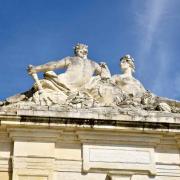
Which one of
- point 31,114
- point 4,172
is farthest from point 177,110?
point 4,172

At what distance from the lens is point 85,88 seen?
13648 mm

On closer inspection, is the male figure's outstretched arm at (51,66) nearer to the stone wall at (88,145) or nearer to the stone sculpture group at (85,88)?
the stone sculpture group at (85,88)

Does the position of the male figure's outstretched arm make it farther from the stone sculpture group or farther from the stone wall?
the stone wall

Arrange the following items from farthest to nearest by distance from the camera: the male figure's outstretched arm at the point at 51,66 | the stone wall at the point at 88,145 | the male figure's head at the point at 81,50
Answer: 1. the male figure's head at the point at 81,50
2. the male figure's outstretched arm at the point at 51,66
3. the stone wall at the point at 88,145

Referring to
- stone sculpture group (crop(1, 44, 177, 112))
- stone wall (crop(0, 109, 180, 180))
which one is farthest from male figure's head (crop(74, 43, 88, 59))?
stone wall (crop(0, 109, 180, 180))

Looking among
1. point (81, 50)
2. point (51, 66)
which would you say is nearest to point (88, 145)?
point (51, 66)

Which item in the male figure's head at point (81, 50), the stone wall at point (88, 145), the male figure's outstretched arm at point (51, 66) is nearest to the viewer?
the stone wall at point (88, 145)

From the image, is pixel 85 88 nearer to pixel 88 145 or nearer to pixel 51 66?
pixel 51 66

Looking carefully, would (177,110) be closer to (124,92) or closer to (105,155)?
(124,92)

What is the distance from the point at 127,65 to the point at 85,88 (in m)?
1.68

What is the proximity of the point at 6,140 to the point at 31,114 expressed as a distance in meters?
0.82

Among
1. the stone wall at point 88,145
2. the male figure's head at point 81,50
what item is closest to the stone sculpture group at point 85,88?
the male figure's head at point 81,50

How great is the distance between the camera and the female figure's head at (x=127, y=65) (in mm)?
14625

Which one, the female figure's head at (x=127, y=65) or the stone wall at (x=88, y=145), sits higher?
the female figure's head at (x=127, y=65)
